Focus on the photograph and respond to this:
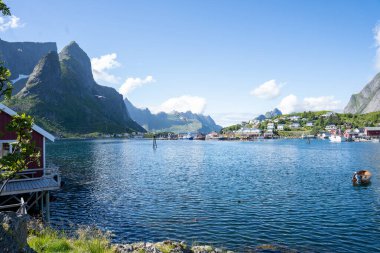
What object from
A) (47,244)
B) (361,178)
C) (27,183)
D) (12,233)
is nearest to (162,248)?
(47,244)

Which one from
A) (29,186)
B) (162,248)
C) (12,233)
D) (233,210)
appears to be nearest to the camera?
(12,233)

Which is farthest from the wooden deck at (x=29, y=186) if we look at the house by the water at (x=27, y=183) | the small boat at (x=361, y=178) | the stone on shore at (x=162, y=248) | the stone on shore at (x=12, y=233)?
the small boat at (x=361, y=178)

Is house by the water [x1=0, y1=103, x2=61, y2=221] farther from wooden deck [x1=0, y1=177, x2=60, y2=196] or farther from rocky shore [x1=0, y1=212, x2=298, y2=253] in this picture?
rocky shore [x1=0, y1=212, x2=298, y2=253]

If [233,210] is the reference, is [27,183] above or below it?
above

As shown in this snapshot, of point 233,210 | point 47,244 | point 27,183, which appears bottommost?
point 233,210

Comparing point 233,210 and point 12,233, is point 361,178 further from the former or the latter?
point 12,233

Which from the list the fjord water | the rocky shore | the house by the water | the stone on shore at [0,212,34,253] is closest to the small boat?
Result: the fjord water

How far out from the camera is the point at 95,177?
2514 inches

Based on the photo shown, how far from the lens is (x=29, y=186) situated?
32.4 metres

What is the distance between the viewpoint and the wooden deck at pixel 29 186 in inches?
1193

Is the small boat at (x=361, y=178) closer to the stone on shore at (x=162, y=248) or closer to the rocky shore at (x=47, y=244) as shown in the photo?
the rocky shore at (x=47, y=244)

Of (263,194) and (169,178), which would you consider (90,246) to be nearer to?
(263,194)

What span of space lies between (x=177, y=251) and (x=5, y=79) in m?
14.7

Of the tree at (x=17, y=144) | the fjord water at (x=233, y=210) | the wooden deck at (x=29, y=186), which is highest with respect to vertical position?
the tree at (x=17, y=144)
